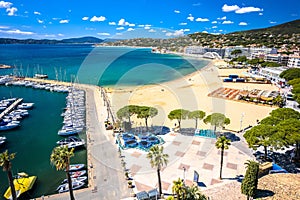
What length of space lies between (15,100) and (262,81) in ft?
252

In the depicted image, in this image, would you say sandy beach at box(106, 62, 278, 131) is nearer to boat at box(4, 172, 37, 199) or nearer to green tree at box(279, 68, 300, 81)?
green tree at box(279, 68, 300, 81)

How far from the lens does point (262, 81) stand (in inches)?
2749

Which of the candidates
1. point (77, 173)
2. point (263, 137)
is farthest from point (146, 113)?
point (263, 137)

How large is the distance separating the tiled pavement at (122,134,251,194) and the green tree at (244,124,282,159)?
2591mm

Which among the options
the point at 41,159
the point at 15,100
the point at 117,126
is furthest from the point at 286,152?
the point at 15,100

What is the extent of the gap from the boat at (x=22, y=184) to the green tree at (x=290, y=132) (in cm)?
2654

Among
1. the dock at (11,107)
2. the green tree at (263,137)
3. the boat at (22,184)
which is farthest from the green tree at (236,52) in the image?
the boat at (22,184)

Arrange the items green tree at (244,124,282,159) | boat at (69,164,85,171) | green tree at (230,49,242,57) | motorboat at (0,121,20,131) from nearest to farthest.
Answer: green tree at (244,124,282,159) → boat at (69,164,85,171) → motorboat at (0,121,20,131) → green tree at (230,49,242,57)

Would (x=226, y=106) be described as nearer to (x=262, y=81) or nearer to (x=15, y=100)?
(x=262, y=81)

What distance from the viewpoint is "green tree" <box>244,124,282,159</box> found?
20.9 m

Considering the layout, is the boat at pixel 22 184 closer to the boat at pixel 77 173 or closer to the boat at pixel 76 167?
the boat at pixel 76 167

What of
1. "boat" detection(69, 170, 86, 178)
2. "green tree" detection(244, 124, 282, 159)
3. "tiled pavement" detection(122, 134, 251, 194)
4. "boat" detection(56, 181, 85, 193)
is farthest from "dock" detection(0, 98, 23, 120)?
"green tree" detection(244, 124, 282, 159)

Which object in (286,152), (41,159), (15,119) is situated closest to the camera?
(286,152)

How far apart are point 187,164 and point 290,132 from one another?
445 inches
